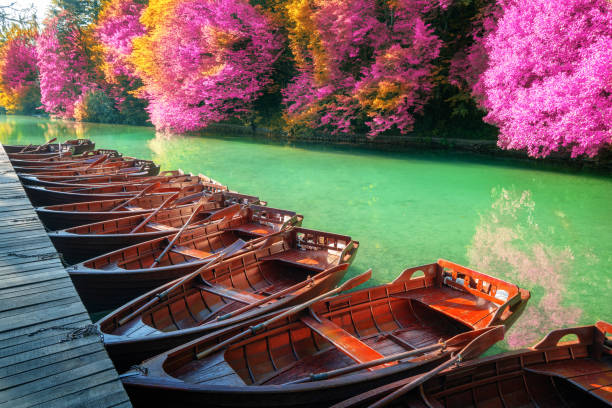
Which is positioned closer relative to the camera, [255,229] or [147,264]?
[147,264]

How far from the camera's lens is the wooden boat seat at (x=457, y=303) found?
473cm

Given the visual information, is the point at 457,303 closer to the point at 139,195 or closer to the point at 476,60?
the point at 139,195

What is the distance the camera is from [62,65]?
42250 mm

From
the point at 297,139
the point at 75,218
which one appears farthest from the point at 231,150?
the point at 75,218

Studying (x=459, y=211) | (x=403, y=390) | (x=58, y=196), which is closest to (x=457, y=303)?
(x=403, y=390)

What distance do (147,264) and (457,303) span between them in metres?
4.45

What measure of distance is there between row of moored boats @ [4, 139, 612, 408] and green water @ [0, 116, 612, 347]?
1446 millimetres

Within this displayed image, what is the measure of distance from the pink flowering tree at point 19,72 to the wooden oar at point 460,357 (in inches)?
2277

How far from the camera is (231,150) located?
23453mm

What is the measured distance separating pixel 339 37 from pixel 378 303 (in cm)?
1949

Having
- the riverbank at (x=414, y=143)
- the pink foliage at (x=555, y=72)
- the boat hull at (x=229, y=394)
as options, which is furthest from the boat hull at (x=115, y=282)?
the riverbank at (x=414, y=143)

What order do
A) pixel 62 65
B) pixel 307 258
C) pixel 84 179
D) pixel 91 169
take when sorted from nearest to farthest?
pixel 307 258, pixel 84 179, pixel 91 169, pixel 62 65

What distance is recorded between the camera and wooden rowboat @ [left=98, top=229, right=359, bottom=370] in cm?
372

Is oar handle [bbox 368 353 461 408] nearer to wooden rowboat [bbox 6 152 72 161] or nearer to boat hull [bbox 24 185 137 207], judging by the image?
boat hull [bbox 24 185 137 207]
